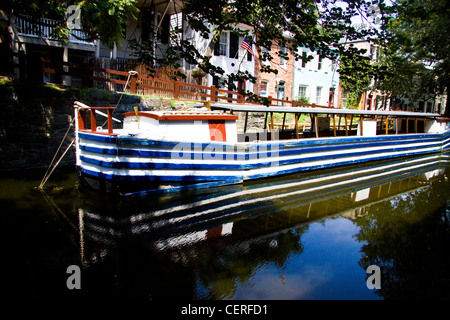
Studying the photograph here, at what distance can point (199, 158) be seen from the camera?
8945 mm

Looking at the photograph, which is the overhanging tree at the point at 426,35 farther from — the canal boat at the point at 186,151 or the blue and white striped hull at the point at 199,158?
the canal boat at the point at 186,151

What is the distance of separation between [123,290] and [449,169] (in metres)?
14.1

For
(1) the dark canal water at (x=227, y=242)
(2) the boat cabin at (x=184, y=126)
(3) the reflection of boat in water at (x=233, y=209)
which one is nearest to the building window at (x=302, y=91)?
(3) the reflection of boat in water at (x=233, y=209)

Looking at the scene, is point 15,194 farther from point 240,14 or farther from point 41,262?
point 240,14

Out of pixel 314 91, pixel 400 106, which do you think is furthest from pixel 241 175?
pixel 400 106

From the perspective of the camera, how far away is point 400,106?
140 ft

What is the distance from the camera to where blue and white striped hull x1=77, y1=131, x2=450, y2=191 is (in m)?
8.08

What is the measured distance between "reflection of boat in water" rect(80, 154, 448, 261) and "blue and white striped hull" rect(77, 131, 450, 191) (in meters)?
0.42

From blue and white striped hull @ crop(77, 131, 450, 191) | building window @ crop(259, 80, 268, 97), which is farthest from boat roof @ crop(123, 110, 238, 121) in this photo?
building window @ crop(259, 80, 268, 97)

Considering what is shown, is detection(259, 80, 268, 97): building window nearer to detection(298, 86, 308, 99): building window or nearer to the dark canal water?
detection(298, 86, 308, 99): building window

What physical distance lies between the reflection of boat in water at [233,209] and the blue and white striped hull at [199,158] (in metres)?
0.42

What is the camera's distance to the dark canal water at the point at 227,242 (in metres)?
4.43

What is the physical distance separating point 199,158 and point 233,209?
6.31 feet

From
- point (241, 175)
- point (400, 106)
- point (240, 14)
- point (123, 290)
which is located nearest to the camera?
point (123, 290)
